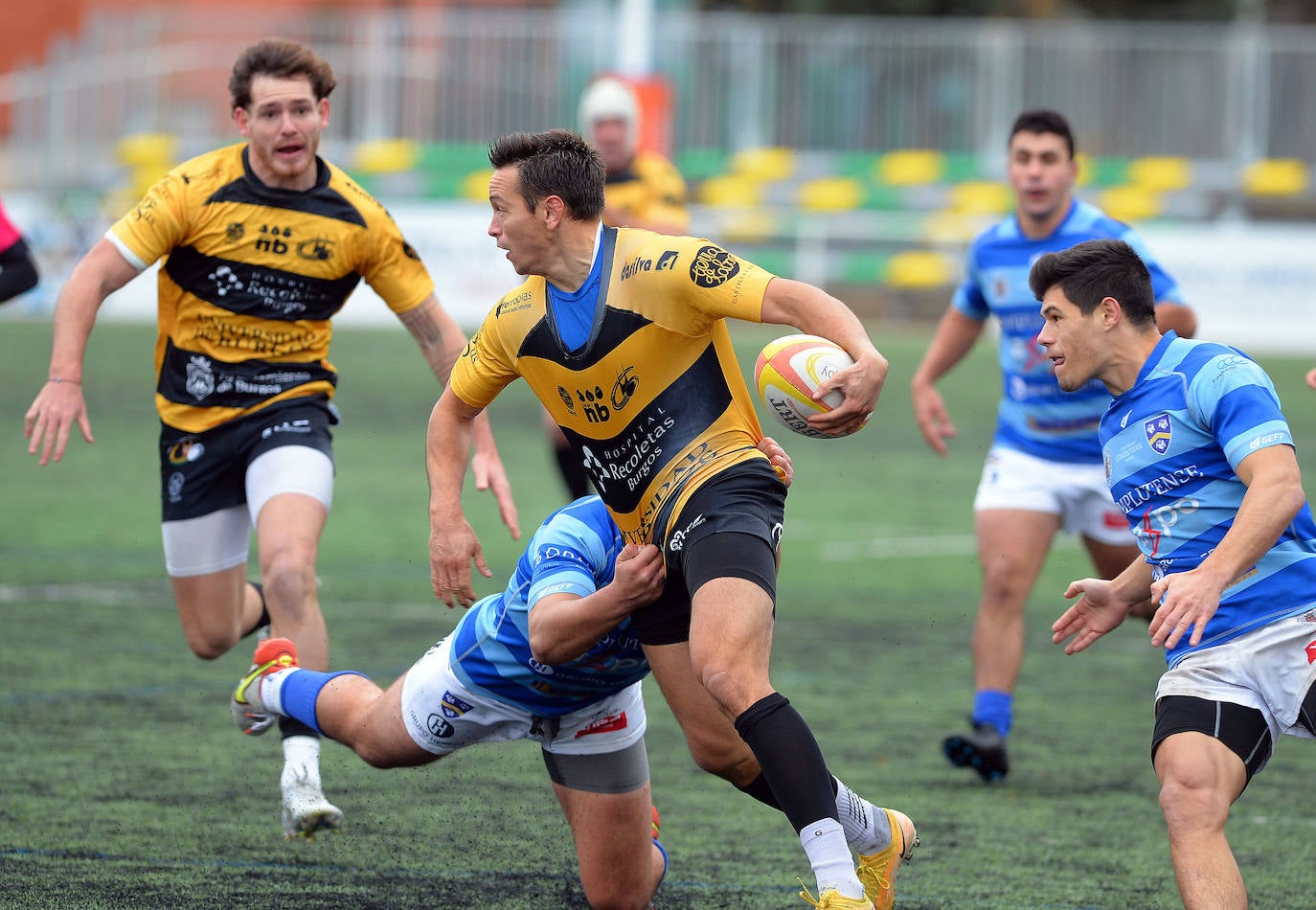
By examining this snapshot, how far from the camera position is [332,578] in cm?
977

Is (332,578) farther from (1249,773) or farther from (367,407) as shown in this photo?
(367,407)

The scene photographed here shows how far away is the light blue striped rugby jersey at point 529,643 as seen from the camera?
4320 millimetres

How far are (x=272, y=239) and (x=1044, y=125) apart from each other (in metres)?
3.12

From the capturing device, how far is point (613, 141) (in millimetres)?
9227

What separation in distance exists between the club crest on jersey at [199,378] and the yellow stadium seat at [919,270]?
20.7m

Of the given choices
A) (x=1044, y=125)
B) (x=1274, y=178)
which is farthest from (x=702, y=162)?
(x=1044, y=125)

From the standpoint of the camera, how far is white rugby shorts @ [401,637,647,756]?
448 cm

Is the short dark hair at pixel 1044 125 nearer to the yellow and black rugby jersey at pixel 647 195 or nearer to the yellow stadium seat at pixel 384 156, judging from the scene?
the yellow and black rugby jersey at pixel 647 195

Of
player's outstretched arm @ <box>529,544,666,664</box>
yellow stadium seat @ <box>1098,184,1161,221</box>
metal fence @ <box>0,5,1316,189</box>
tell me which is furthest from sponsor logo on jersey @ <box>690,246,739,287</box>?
yellow stadium seat @ <box>1098,184,1161,221</box>

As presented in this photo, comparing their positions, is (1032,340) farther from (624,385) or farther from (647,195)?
(647,195)

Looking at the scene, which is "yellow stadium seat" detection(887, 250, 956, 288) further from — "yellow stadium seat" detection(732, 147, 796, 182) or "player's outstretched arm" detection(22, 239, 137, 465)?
"player's outstretched arm" detection(22, 239, 137, 465)

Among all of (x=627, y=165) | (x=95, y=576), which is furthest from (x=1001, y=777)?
(x=95, y=576)

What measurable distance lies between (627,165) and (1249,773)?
6046 millimetres

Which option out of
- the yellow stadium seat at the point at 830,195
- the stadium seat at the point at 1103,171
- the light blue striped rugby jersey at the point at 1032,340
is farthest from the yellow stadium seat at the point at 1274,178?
the light blue striped rugby jersey at the point at 1032,340
